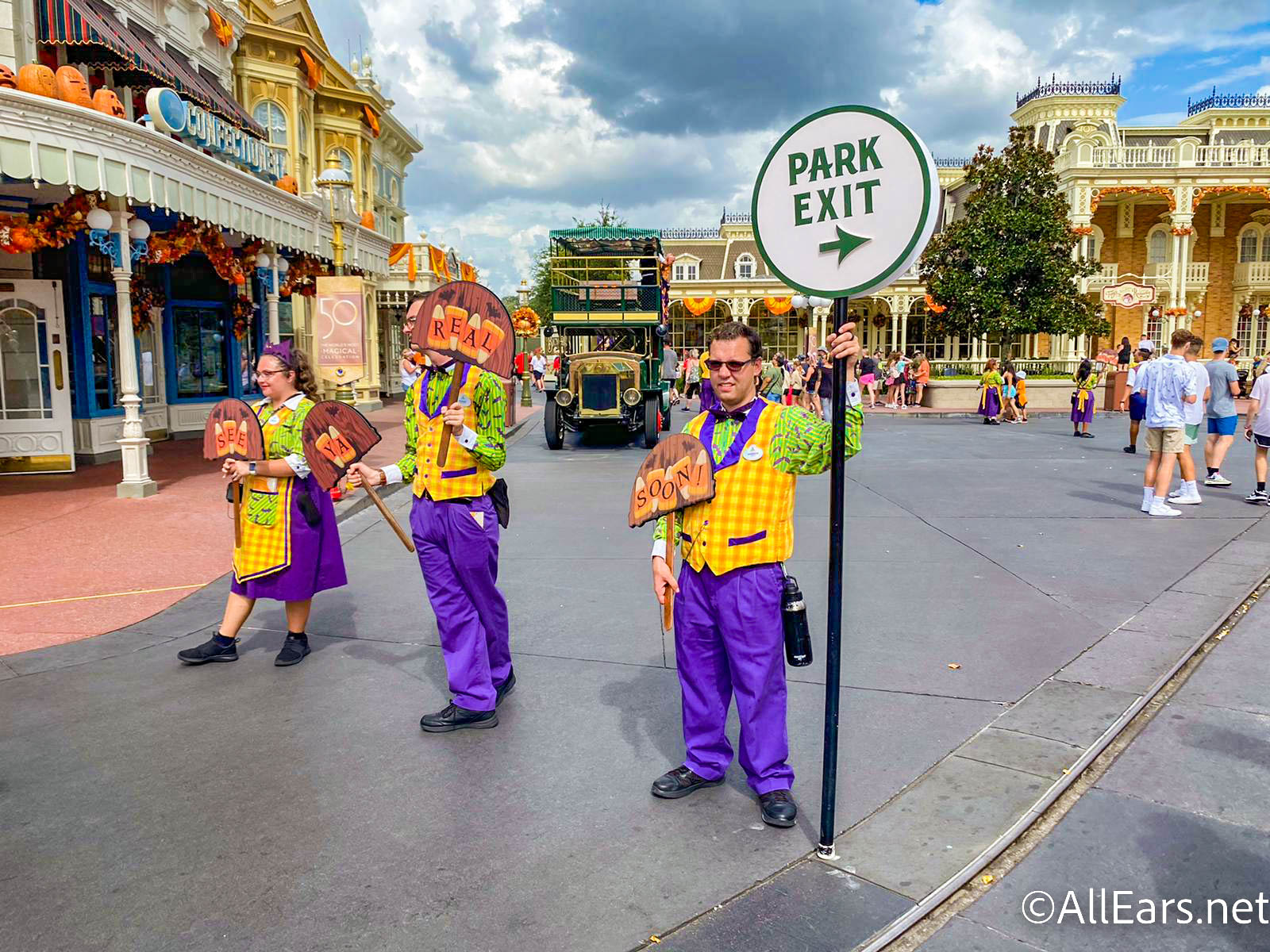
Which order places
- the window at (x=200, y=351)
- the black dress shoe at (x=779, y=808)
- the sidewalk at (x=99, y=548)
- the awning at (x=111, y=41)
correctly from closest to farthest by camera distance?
the black dress shoe at (x=779, y=808) < the sidewalk at (x=99, y=548) < the awning at (x=111, y=41) < the window at (x=200, y=351)

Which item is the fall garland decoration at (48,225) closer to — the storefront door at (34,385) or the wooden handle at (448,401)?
the storefront door at (34,385)

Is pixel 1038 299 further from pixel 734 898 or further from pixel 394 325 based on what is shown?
pixel 734 898

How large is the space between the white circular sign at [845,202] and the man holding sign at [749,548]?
14.0 inches

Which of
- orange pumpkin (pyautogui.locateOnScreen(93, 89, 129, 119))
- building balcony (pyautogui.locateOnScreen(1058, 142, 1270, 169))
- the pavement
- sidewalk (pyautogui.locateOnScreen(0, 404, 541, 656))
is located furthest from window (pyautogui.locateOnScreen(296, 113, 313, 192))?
building balcony (pyautogui.locateOnScreen(1058, 142, 1270, 169))

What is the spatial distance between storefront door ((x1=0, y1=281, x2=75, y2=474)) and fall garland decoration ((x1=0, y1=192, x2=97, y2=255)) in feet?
5.29

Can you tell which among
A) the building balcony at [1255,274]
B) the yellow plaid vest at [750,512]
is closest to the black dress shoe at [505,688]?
the yellow plaid vest at [750,512]

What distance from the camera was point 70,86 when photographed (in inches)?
356

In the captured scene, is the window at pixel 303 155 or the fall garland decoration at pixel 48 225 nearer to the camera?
the fall garland decoration at pixel 48 225

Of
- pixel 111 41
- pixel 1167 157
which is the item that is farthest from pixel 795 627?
pixel 1167 157

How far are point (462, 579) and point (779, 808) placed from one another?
5.42ft

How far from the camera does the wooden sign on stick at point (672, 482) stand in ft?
10.3

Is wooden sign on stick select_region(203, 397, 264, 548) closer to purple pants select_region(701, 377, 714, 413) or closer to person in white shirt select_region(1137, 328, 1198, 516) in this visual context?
purple pants select_region(701, 377, 714, 413)

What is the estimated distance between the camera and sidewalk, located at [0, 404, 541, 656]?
19.2 ft

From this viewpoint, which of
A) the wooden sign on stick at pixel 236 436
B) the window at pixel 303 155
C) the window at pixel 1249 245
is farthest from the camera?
the window at pixel 1249 245
